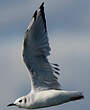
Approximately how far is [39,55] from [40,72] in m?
0.57

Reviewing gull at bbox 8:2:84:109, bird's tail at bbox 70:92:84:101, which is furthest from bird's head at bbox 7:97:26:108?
bird's tail at bbox 70:92:84:101

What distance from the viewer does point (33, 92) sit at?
23.3m

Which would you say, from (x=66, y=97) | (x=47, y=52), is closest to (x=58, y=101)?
(x=66, y=97)

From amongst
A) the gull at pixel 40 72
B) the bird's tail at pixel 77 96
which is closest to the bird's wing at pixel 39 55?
the gull at pixel 40 72

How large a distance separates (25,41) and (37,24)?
68 centimetres

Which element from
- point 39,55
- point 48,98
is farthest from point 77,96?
point 39,55

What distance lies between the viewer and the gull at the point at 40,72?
22719 millimetres

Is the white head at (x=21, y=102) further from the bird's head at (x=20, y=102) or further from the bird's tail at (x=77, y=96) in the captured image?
the bird's tail at (x=77, y=96)

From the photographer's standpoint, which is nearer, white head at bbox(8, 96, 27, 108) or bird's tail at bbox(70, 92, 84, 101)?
bird's tail at bbox(70, 92, 84, 101)

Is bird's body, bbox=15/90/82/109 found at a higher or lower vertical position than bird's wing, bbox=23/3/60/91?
lower

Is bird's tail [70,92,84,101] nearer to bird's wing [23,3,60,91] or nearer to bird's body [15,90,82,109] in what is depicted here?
bird's body [15,90,82,109]

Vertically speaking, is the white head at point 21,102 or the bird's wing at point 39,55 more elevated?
the bird's wing at point 39,55

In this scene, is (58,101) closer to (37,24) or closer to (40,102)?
(40,102)

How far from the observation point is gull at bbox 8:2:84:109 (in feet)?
74.5
